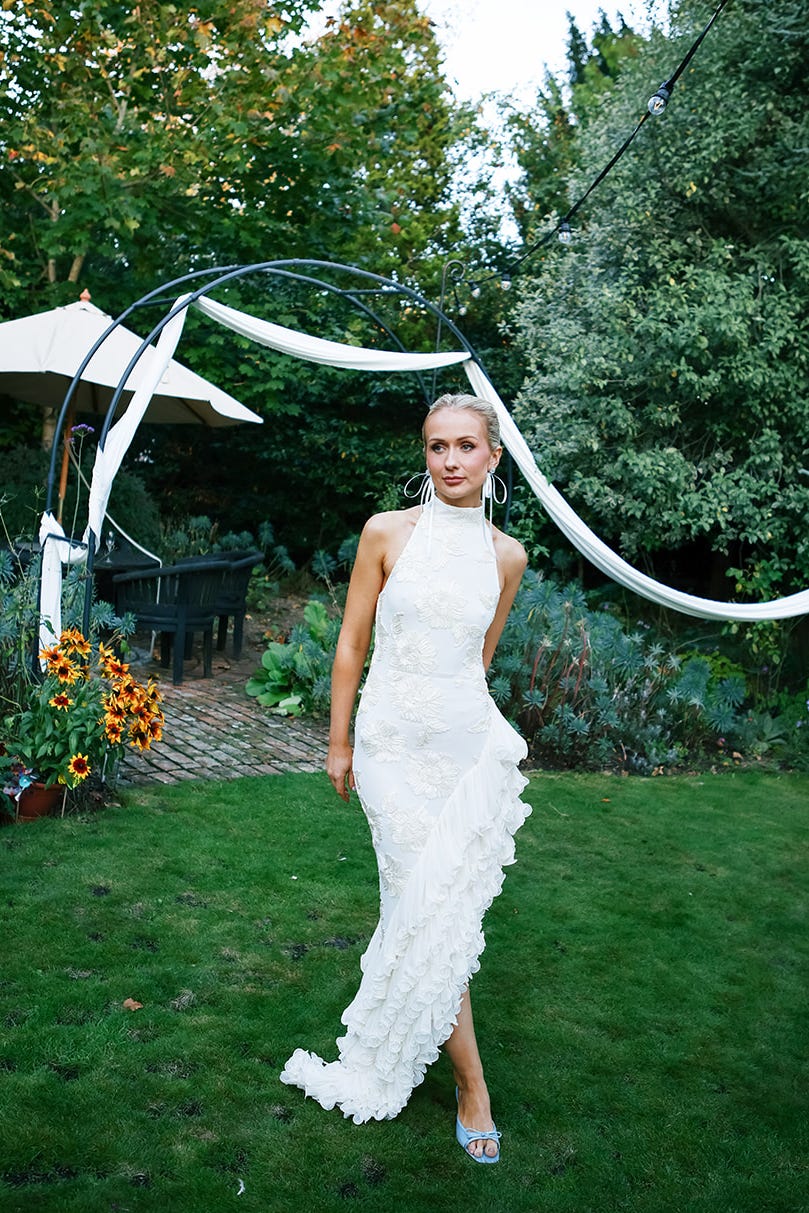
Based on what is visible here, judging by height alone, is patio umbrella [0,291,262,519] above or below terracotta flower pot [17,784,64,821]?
above

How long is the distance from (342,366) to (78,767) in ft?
9.06

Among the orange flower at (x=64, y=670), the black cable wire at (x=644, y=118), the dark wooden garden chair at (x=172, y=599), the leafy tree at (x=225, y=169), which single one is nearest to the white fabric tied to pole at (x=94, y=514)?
the orange flower at (x=64, y=670)

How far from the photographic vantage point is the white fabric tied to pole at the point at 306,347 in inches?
214

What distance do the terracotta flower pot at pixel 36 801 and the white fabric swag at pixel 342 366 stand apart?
656 mm

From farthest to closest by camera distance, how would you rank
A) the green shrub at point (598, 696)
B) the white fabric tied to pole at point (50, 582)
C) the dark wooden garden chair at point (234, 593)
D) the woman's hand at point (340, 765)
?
1. the dark wooden garden chair at point (234, 593)
2. the green shrub at point (598, 696)
3. the white fabric tied to pole at point (50, 582)
4. the woman's hand at point (340, 765)

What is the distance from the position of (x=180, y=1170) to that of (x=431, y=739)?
1075 millimetres

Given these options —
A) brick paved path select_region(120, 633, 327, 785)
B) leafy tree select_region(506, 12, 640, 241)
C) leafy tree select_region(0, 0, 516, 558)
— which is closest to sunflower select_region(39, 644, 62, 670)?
brick paved path select_region(120, 633, 327, 785)

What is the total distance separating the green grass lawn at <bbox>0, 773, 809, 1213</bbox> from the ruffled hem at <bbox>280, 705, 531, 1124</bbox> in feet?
0.41

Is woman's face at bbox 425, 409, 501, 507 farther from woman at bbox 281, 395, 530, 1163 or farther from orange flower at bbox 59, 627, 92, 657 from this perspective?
orange flower at bbox 59, 627, 92, 657

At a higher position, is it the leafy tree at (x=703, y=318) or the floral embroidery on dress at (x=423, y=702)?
the leafy tree at (x=703, y=318)

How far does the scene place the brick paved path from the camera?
5.20 meters

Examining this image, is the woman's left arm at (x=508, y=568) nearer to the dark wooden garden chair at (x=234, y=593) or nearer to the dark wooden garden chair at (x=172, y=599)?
the dark wooden garden chair at (x=172, y=599)

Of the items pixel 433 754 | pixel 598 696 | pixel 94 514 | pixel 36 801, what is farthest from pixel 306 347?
pixel 433 754

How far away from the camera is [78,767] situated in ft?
13.5
